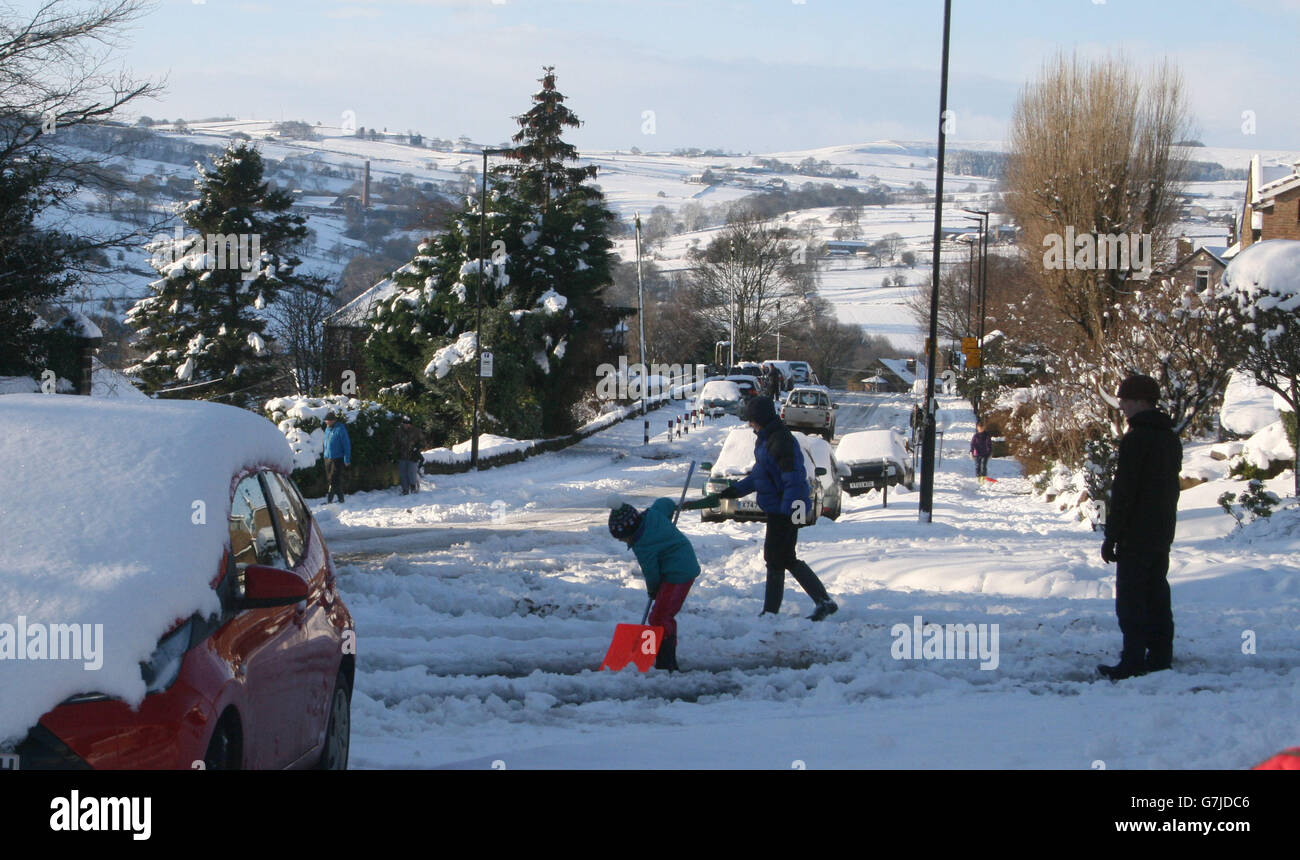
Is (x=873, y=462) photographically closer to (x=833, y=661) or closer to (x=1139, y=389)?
(x=833, y=661)

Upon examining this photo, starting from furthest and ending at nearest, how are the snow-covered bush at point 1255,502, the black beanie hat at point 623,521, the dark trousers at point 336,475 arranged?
the dark trousers at point 336,475, the snow-covered bush at point 1255,502, the black beanie hat at point 623,521

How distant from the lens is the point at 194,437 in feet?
16.1

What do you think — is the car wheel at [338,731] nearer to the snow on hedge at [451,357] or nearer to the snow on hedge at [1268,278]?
the snow on hedge at [1268,278]

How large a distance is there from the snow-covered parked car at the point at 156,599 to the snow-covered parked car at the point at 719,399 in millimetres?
45389

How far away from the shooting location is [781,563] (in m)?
9.63

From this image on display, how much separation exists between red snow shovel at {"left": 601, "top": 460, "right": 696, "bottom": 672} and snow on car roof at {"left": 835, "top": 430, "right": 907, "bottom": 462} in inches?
852

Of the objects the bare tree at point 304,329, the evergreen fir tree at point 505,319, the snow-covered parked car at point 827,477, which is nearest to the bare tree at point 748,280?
the evergreen fir tree at point 505,319

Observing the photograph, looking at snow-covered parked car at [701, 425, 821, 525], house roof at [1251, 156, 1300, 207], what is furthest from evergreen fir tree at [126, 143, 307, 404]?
house roof at [1251, 156, 1300, 207]

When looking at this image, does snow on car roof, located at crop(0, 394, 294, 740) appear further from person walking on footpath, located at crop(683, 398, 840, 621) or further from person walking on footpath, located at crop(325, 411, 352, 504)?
person walking on footpath, located at crop(325, 411, 352, 504)

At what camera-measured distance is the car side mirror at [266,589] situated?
4.43 meters

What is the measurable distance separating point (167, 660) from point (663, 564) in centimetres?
471
